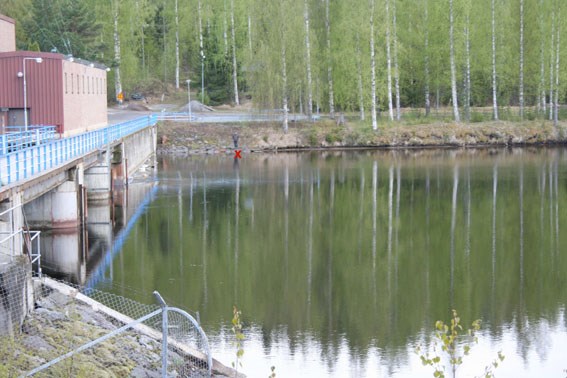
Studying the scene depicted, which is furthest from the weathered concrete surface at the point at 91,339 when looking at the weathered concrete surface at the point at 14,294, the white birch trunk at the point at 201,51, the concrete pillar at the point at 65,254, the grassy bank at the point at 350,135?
the white birch trunk at the point at 201,51

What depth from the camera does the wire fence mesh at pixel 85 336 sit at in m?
15.7

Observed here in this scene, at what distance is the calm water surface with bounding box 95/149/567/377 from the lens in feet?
65.8

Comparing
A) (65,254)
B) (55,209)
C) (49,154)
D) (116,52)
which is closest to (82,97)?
(55,209)

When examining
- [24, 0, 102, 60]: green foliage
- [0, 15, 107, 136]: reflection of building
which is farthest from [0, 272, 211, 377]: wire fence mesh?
[24, 0, 102, 60]: green foliage

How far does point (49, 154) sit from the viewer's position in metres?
30.0

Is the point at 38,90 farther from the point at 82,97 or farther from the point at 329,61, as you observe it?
the point at 329,61

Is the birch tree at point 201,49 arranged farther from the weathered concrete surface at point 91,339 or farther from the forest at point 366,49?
the weathered concrete surface at point 91,339

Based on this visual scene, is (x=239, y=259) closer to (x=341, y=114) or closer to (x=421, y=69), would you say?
(x=341, y=114)

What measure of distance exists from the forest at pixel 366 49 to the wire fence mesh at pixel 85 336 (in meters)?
47.3

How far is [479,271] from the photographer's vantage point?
90.1 ft

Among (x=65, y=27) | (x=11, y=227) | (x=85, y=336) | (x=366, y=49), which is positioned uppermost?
(x=65, y=27)

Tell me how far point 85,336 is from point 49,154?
46.0 feet

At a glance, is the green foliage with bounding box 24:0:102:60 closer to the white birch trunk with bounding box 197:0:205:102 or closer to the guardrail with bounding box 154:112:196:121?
the guardrail with bounding box 154:112:196:121

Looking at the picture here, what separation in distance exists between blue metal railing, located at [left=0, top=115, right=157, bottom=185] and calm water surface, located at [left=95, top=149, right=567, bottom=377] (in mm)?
3400
